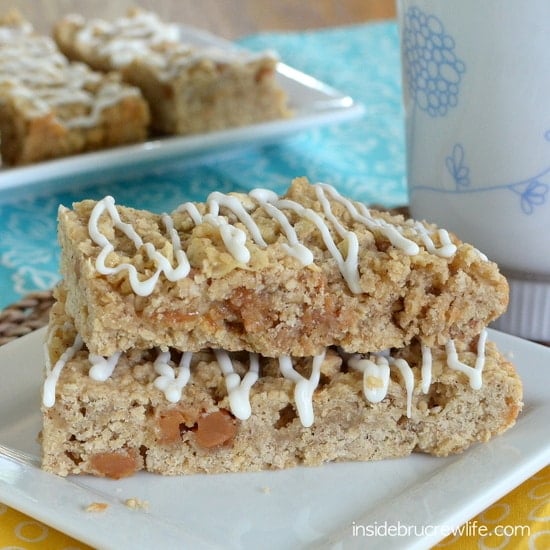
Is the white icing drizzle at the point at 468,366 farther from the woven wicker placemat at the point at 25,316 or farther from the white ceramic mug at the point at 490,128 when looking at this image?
the woven wicker placemat at the point at 25,316

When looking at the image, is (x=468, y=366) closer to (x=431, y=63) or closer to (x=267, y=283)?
(x=267, y=283)

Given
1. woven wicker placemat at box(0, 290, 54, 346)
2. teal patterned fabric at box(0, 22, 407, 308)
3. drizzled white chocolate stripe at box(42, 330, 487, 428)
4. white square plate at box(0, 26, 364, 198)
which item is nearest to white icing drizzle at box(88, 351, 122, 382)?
drizzled white chocolate stripe at box(42, 330, 487, 428)

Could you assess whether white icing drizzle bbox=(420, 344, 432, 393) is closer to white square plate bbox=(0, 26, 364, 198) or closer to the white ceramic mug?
the white ceramic mug

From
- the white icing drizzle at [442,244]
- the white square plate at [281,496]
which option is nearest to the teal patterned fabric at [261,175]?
the white square plate at [281,496]

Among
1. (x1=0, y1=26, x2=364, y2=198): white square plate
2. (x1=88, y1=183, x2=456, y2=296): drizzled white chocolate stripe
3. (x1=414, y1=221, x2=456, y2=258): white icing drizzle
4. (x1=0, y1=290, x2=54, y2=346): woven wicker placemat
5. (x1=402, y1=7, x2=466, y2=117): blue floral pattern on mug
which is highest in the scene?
(x1=402, y1=7, x2=466, y2=117): blue floral pattern on mug

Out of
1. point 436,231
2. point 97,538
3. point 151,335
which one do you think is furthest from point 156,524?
point 436,231
